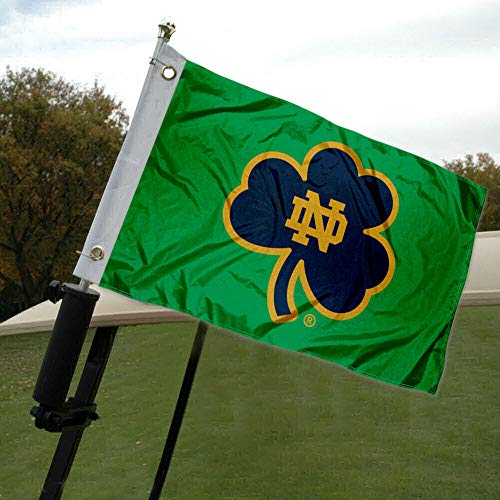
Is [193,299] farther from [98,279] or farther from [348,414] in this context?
[348,414]

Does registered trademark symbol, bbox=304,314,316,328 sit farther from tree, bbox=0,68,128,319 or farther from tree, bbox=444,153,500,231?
tree, bbox=444,153,500,231

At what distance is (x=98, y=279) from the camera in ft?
8.29

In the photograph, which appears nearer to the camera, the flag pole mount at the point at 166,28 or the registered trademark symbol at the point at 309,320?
the flag pole mount at the point at 166,28

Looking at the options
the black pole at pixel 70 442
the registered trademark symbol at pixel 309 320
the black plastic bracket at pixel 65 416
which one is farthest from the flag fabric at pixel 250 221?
the black pole at pixel 70 442

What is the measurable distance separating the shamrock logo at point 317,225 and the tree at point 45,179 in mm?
18875

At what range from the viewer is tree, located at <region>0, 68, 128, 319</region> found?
21141mm

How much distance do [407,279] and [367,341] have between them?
29 centimetres

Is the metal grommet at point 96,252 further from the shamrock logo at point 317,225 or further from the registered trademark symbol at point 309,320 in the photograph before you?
the registered trademark symbol at point 309,320

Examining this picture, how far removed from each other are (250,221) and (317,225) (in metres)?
0.23

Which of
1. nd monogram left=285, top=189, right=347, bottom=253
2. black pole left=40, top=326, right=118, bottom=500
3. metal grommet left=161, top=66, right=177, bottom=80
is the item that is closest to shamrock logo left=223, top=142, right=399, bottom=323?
nd monogram left=285, top=189, right=347, bottom=253

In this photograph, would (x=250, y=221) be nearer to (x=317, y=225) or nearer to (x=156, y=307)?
(x=317, y=225)

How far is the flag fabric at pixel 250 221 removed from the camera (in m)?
2.58

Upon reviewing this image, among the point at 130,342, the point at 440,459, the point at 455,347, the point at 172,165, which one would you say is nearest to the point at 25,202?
the point at 130,342

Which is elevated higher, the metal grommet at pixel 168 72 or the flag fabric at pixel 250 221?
the metal grommet at pixel 168 72
